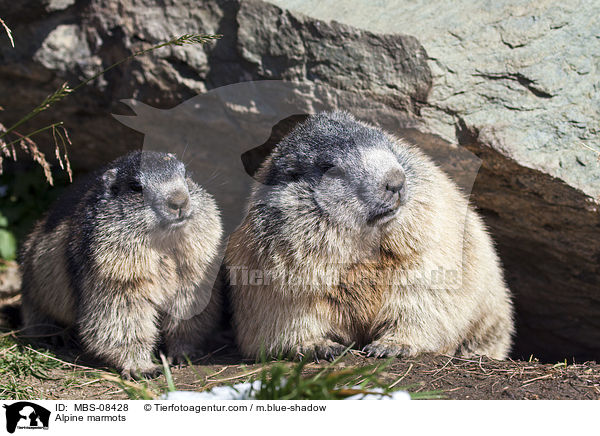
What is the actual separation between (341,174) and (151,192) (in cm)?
153

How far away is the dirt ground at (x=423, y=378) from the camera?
13.9 ft

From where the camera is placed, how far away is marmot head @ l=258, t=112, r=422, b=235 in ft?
14.5

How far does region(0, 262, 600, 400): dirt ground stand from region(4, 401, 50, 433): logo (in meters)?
0.74

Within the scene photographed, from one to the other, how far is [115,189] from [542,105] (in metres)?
3.82

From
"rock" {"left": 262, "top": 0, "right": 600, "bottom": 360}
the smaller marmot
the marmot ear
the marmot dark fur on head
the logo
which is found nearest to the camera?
the logo

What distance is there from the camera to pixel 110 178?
510 cm

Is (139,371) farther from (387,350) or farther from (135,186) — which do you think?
(387,350)

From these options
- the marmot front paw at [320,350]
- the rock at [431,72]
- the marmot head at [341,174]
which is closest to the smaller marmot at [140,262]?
the marmot head at [341,174]

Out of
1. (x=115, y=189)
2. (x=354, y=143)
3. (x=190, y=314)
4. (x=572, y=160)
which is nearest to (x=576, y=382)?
→ (x=572, y=160)

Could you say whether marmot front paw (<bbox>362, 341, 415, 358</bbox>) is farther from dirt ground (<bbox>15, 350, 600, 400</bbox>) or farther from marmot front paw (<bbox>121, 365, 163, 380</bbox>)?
marmot front paw (<bbox>121, 365, 163, 380</bbox>)

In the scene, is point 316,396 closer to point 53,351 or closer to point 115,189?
point 115,189

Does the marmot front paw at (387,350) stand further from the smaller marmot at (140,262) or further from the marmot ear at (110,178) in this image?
the marmot ear at (110,178)

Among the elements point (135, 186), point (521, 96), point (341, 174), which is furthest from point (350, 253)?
point (521, 96)

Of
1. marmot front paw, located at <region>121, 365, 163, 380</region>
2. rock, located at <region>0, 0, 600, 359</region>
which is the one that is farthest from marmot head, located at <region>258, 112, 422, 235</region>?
marmot front paw, located at <region>121, 365, 163, 380</region>
